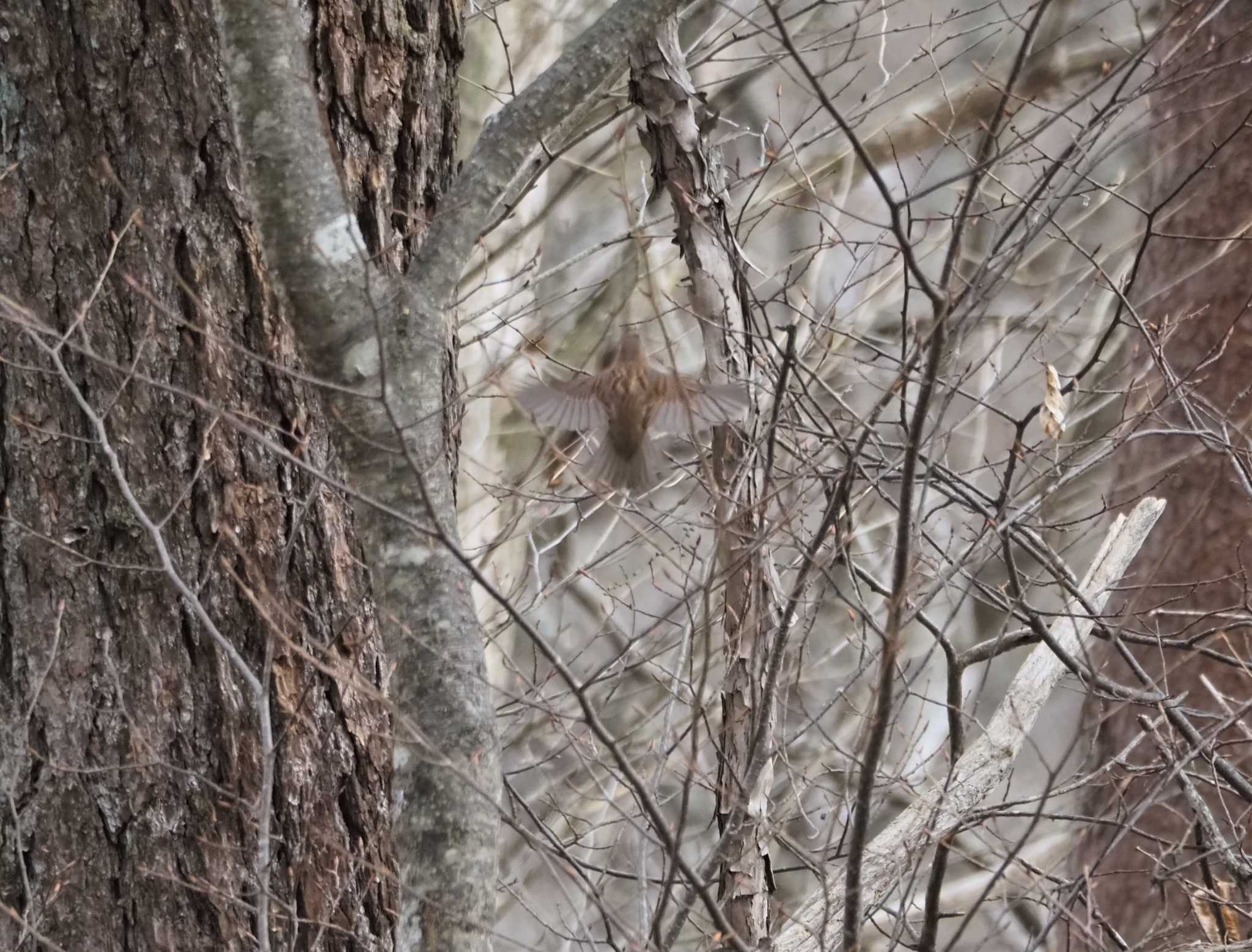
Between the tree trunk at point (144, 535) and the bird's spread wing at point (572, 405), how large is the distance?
680mm

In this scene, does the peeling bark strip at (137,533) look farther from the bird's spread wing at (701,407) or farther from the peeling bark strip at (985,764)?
the peeling bark strip at (985,764)

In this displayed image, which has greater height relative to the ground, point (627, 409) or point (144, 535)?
point (627, 409)

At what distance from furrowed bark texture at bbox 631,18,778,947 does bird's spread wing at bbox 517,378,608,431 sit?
1.20 ft

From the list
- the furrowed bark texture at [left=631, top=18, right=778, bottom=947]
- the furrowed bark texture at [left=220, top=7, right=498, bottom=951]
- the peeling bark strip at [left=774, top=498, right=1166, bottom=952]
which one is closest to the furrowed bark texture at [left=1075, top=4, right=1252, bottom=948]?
the peeling bark strip at [left=774, top=498, right=1166, bottom=952]

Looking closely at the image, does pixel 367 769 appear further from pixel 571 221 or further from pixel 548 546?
pixel 571 221

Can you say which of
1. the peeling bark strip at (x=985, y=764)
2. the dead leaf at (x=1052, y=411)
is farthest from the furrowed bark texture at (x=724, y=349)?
the dead leaf at (x=1052, y=411)

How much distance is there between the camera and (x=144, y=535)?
2.63 m

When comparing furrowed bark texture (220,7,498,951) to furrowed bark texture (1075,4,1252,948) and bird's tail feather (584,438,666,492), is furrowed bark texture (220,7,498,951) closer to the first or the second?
bird's tail feather (584,438,666,492)

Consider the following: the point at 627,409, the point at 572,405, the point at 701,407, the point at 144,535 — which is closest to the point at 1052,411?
the point at 701,407

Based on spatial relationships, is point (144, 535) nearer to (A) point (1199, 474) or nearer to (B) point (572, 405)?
(B) point (572, 405)

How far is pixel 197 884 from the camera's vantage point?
8.39 feet

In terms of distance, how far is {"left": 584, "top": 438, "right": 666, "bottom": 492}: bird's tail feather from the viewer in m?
3.18

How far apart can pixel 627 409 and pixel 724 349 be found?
0.47 meters

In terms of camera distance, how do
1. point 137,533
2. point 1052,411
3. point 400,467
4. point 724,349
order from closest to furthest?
point 400,467 → point 137,533 → point 1052,411 → point 724,349
